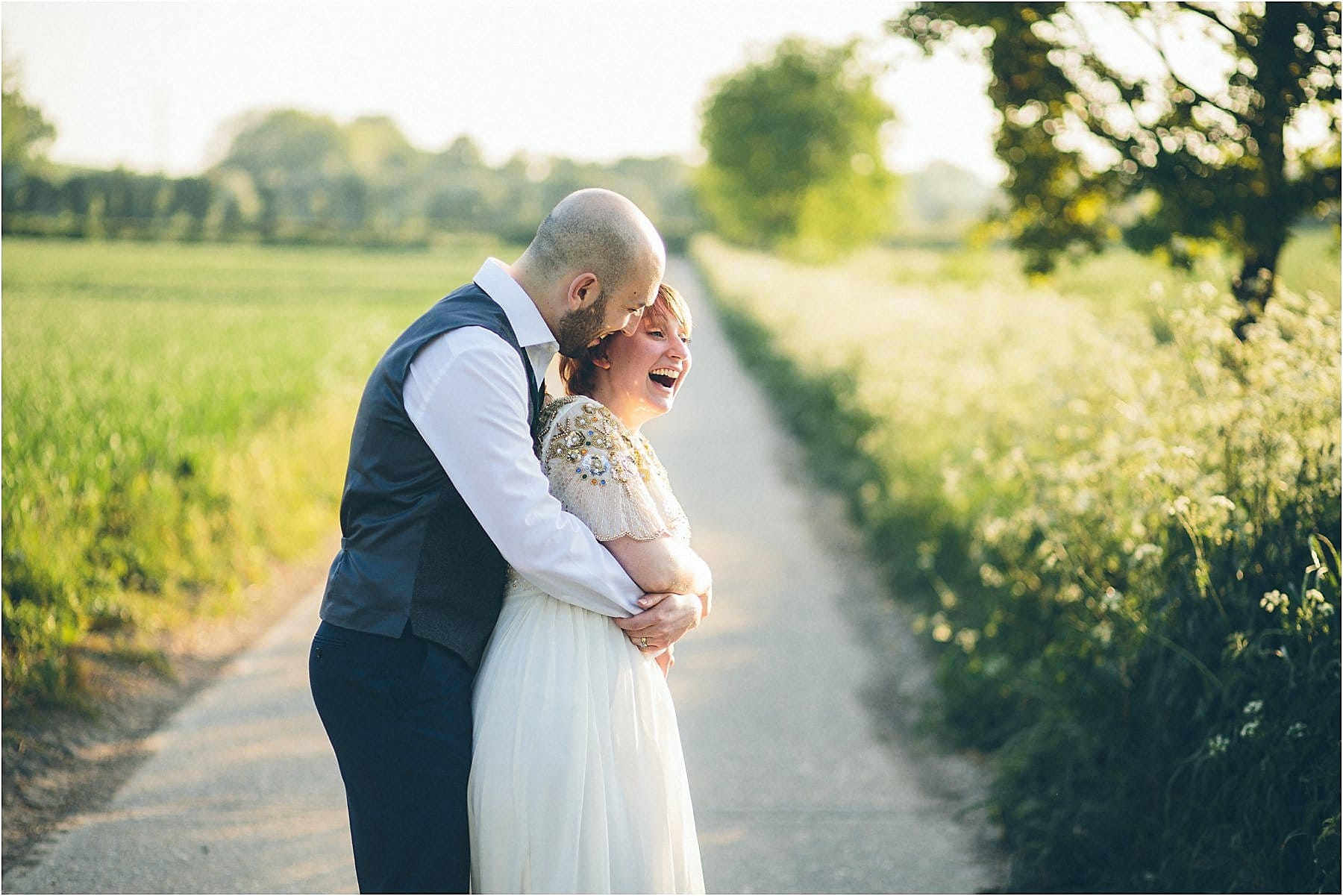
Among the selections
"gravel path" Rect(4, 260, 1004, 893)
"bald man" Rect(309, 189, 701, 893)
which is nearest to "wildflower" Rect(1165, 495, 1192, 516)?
"gravel path" Rect(4, 260, 1004, 893)

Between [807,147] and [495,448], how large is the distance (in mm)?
55772

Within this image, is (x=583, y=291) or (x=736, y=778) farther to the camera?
(x=736, y=778)

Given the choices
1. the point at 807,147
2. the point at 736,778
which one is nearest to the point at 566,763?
the point at 736,778

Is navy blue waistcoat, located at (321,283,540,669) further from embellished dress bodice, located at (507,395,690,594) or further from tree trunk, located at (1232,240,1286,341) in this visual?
tree trunk, located at (1232,240,1286,341)

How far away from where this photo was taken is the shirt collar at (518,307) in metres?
2.23

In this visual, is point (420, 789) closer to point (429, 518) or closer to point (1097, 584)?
point (429, 518)

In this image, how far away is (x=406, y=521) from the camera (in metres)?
2.16

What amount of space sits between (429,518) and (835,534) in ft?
22.2

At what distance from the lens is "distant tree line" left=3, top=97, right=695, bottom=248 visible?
9.73 m

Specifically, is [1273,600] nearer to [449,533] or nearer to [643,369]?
[643,369]

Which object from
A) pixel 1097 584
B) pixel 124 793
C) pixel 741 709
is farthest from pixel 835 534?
pixel 124 793

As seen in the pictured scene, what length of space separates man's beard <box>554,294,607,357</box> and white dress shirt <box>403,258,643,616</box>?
0.17m

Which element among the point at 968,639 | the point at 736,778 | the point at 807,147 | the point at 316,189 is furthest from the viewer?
the point at 807,147

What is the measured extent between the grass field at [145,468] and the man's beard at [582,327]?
3.52 m
